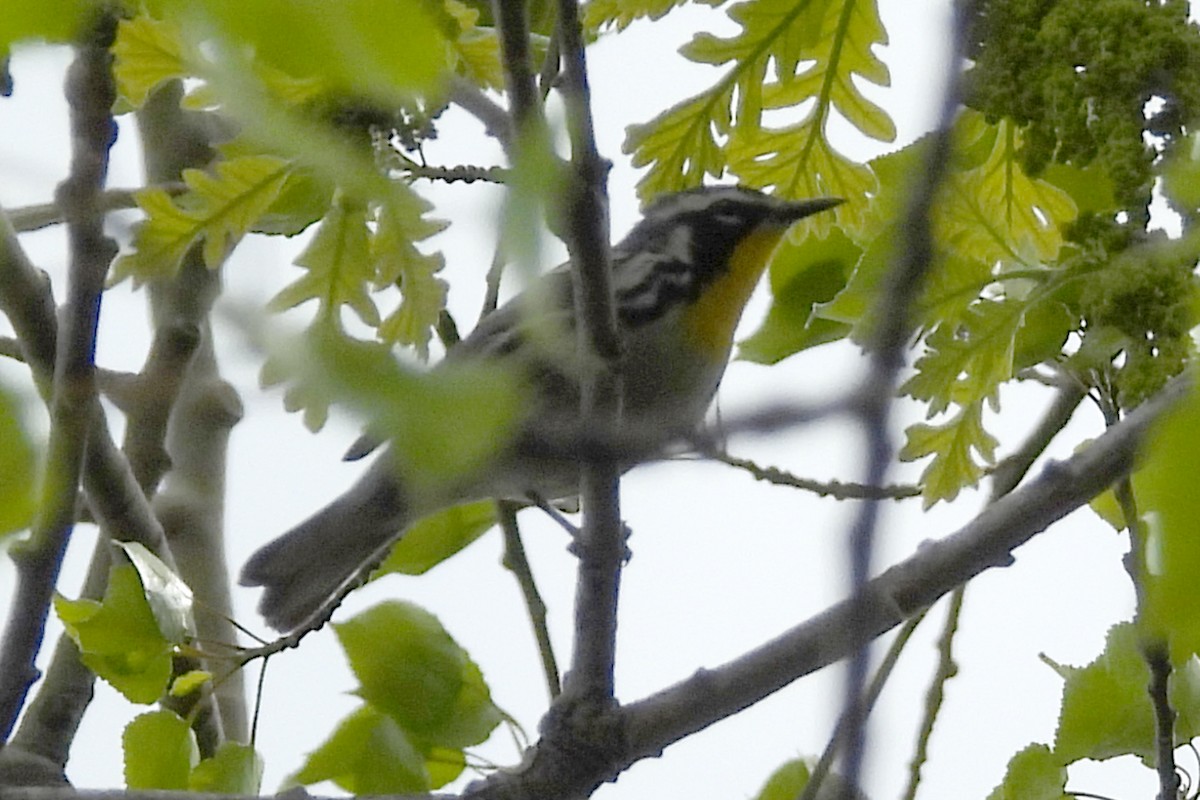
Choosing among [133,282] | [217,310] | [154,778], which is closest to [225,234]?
[133,282]

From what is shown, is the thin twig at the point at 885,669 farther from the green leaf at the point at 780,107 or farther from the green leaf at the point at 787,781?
the green leaf at the point at 780,107

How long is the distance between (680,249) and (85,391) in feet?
3.71

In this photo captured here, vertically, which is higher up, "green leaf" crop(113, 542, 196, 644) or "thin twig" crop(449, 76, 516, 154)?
"thin twig" crop(449, 76, 516, 154)

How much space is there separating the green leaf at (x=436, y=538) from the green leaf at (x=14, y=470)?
875 millimetres

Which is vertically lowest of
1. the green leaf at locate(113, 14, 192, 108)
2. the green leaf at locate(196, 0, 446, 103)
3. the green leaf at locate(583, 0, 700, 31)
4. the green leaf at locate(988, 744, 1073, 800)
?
the green leaf at locate(196, 0, 446, 103)

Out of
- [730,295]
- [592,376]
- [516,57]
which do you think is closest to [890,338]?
[516,57]

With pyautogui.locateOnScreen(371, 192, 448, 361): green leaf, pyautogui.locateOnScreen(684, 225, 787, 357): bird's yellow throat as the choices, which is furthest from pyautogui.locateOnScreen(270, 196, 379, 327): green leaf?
pyautogui.locateOnScreen(684, 225, 787, 357): bird's yellow throat

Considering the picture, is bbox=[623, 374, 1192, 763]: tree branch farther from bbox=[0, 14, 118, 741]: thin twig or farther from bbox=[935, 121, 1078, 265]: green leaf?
bbox=[0, 14, 118, 741]: thin twig

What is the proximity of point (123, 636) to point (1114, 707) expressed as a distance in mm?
670

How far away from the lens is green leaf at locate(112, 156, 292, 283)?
3.84 ft

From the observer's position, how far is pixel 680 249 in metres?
1.97

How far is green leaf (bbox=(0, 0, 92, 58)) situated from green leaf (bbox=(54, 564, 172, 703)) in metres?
0.75

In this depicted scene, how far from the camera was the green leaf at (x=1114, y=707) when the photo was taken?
1.12m

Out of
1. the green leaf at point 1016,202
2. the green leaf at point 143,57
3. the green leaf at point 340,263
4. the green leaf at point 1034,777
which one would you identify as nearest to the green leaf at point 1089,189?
the green leaf at point 1016,202
